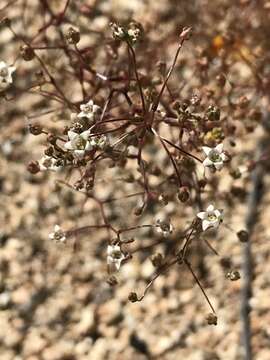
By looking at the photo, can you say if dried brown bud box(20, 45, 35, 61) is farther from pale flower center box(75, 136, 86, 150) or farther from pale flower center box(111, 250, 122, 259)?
pale flower center box(111, 250, 122, 259)

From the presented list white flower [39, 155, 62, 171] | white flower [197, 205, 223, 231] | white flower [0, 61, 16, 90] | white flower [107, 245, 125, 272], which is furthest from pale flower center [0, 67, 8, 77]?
white flower [197, 205, 223, 231]

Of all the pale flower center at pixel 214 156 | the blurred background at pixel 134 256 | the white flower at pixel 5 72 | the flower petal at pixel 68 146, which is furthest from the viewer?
the blurred background at pixel 134 256

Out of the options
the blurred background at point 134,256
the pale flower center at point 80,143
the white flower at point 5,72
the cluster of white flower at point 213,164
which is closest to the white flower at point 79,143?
the pale flower center at point 80,143

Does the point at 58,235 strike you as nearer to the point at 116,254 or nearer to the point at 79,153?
the point at 116,254

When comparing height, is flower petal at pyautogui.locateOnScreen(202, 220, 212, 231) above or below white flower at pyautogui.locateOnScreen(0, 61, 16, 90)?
below

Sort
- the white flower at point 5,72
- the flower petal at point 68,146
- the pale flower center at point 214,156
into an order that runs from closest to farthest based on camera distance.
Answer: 1. the flower petal at point 68,146
2. the pale flower center at point 214,156
3. the white flower at point 5,72

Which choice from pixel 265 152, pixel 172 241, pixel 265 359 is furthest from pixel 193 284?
pixel 265 152

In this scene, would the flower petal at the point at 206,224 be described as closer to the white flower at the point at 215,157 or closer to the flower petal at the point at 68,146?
the white flower at the point at 215,157
